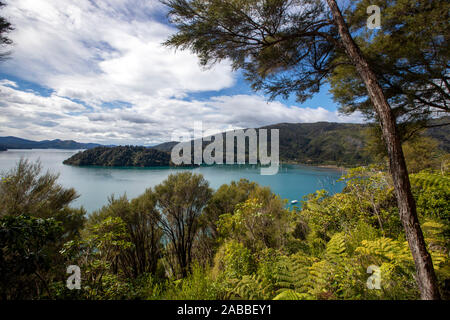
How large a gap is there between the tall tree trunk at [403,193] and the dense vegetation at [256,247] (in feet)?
0.75

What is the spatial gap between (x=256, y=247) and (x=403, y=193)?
3.30m

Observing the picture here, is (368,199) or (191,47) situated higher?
(191,47)

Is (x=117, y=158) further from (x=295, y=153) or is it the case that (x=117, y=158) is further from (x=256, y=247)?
(x=295, y=153)

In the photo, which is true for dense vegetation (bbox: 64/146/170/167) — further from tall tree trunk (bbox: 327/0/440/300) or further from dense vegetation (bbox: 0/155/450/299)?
tall tree trunk (bbox: 327/0/440/300)

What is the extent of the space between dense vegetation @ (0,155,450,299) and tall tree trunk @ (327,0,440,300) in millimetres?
227

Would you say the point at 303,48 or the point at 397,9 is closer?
the point at 397,9

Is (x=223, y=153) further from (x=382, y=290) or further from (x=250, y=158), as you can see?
(x=382, y=290)

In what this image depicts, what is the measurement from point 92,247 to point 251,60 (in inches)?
182

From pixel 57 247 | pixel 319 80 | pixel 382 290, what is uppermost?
pixel 319 80

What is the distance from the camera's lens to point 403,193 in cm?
172

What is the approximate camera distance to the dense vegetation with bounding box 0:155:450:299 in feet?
5.53

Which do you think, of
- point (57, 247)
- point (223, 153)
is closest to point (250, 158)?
point (223, 153)

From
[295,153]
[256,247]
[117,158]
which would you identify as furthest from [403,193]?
[295,153]
